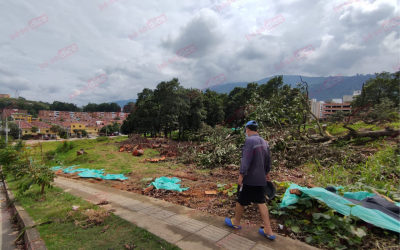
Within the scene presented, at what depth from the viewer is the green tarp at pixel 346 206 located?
2473 mm

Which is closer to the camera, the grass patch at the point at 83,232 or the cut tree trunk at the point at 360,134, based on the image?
the grass patch at the point at 83,232

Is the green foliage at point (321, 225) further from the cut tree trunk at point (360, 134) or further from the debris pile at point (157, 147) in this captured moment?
the debris pile at point (157, 147)

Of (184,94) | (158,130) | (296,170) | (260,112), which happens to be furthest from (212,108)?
(296,170)

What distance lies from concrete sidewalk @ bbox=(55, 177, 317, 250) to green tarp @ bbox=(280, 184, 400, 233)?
2.14 feet

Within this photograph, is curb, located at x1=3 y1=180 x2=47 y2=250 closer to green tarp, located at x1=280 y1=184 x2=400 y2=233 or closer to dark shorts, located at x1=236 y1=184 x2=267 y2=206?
dark shorts, located at x1=236 y1=184 x2=267 y2=206

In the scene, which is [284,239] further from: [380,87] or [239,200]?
[380,87]

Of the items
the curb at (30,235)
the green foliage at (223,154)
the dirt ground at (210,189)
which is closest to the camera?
the curb at (30,235)

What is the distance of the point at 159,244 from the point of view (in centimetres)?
280

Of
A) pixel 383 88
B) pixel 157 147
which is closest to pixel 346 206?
pixel 157 147

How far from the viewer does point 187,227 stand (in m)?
3.26

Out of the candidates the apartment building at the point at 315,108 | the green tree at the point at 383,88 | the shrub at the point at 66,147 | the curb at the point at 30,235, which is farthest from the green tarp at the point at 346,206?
the green tree at the point at 383,88

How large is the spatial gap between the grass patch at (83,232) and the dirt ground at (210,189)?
1.28 m

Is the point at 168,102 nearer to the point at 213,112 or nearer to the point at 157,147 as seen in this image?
the point at 213,112

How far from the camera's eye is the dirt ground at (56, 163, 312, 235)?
12.2 ft
